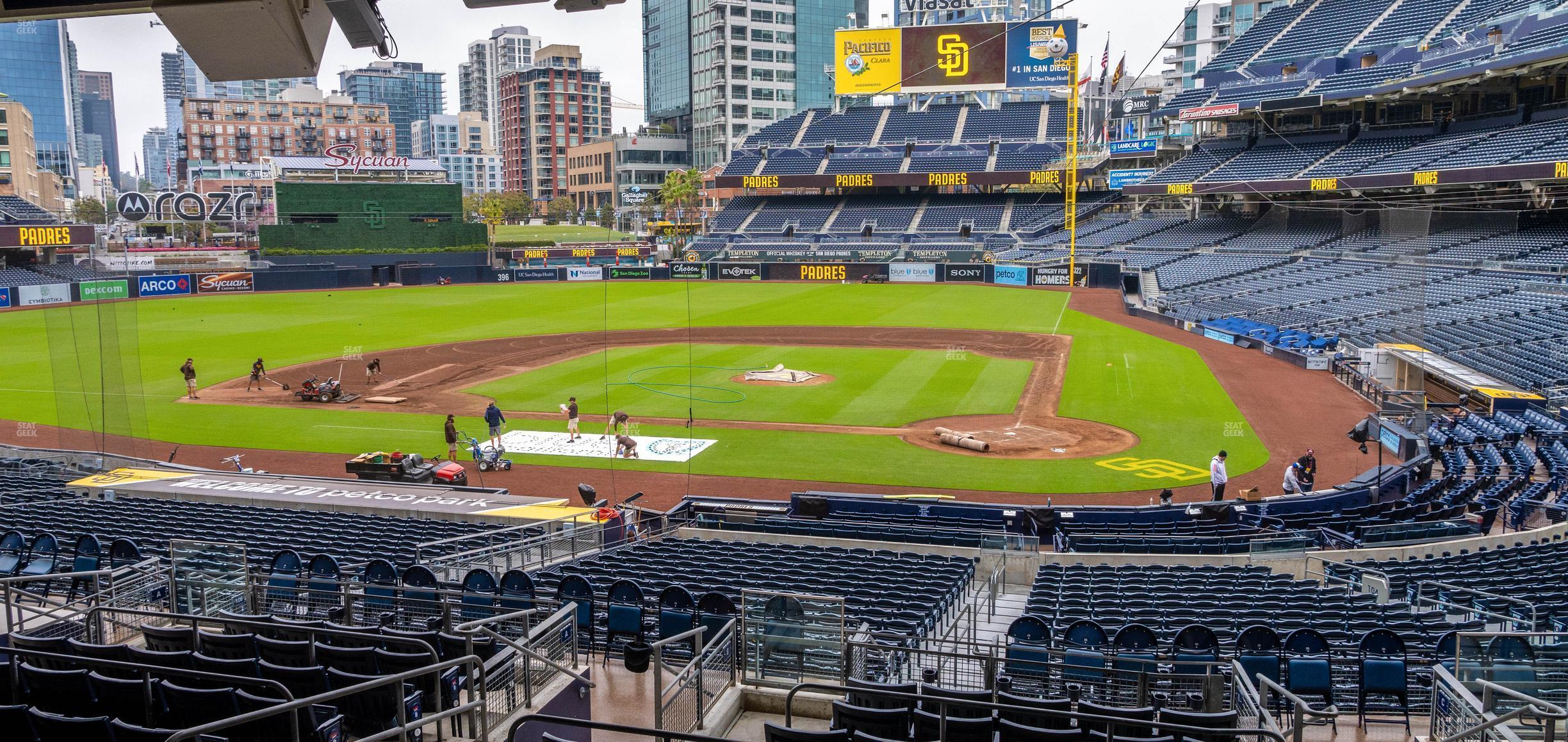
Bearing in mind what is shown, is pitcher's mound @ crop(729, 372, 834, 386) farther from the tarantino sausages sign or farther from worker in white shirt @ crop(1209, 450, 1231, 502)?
the tarantino sausages sign

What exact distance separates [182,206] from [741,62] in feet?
258

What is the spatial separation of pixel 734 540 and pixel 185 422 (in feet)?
74.4

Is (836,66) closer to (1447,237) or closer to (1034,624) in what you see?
(1447,237)

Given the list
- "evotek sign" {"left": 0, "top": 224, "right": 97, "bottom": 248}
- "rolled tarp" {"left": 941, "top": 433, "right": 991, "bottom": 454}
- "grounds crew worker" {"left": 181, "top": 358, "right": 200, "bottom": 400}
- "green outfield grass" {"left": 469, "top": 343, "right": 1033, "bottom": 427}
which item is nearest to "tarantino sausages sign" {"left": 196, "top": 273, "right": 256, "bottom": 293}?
"evotek sign" {"left": 0, "top": 224, "right": 97, "bottom": 248}

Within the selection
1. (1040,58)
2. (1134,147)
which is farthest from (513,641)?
(1134,147)

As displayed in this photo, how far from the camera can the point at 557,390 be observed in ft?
124

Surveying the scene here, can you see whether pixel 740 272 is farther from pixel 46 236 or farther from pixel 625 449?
pixel 625 449

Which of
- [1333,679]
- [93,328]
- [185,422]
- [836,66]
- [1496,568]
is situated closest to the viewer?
[1333,679]

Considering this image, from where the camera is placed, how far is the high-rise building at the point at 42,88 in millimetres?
95875

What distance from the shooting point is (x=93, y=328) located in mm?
22484

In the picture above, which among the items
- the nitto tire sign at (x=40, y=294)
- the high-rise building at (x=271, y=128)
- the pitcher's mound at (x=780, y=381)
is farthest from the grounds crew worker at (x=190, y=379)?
the high-rise building at (x=271, y=128)

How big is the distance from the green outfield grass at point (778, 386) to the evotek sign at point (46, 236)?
4630 centimetres

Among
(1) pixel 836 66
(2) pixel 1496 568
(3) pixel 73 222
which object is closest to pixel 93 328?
(2) pixel 1496 568

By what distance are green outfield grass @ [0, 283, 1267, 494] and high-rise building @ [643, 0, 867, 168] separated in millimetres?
75198
